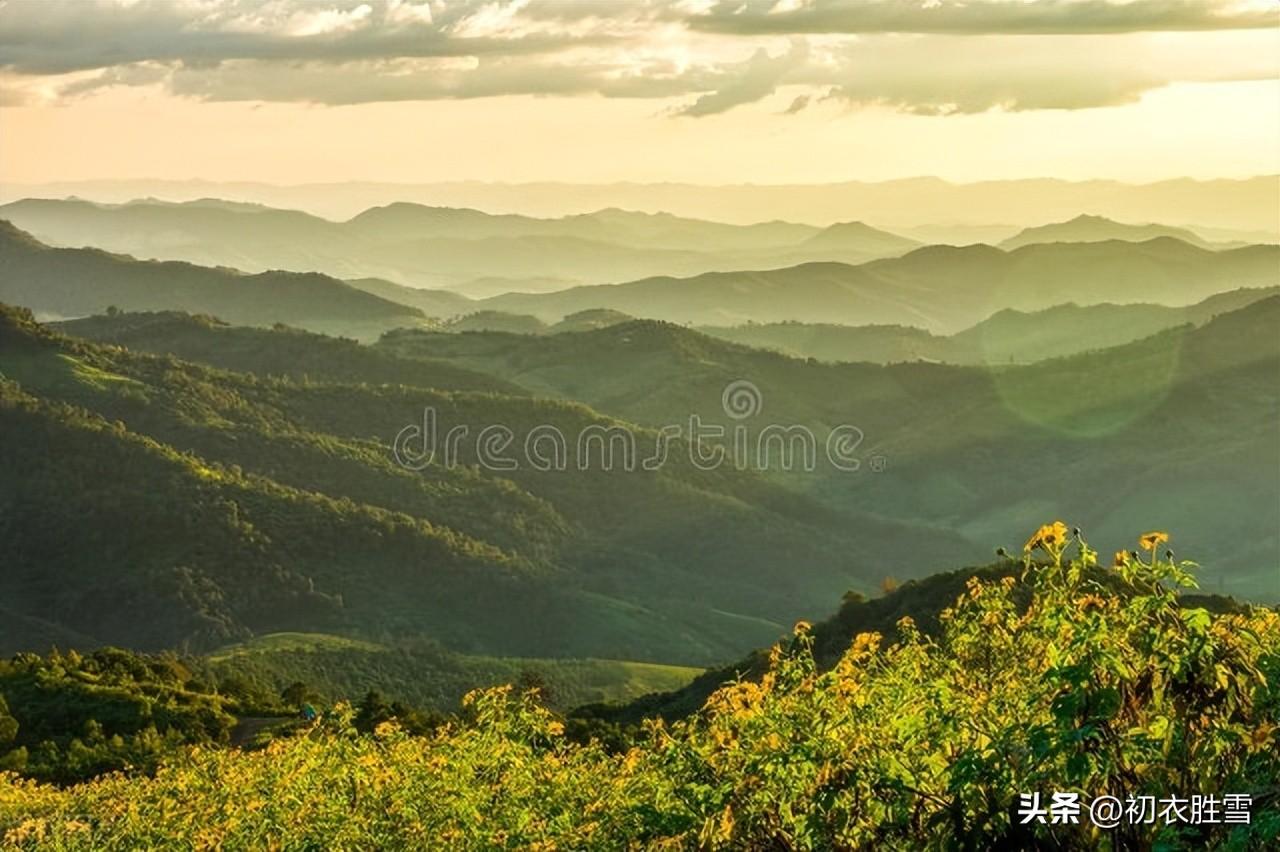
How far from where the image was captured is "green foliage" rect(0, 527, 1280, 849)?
42.0ft

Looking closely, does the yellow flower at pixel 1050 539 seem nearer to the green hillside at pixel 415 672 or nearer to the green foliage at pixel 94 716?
the green foliage at pixel 94 716

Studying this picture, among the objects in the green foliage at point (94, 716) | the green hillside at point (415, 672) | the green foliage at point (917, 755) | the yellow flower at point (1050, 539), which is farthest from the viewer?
the green hillside at point (415, 672)

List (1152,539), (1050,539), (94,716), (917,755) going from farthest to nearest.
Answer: (94,716)
(917,755)
(1050,539)
(1152,539)

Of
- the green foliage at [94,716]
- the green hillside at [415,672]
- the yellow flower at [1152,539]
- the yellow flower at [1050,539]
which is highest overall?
Answer: the yellow flower at [1152,539]

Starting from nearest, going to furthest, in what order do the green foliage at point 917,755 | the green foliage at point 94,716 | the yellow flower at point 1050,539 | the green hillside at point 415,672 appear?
the green foliage at point 917,755
the yellow flower at point 1050,539
the green foliage at point 94,716
the green hillside at point 415,672

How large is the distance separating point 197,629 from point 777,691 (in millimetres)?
183085

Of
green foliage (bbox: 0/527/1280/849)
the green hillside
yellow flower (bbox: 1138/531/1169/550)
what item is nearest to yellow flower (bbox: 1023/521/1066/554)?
green foliage (bbox: 0/527/1280/849)

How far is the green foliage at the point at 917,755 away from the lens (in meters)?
12.8

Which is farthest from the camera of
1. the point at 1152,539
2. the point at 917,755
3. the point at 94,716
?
the point at 94,716

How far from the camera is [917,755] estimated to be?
50.5 ft

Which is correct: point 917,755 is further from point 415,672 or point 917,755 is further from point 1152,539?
point 415,672

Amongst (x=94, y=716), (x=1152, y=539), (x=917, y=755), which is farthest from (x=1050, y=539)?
(x=94, y=716)

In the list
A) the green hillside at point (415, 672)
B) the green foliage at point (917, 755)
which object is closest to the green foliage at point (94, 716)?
the green hillside at point (415, 672)

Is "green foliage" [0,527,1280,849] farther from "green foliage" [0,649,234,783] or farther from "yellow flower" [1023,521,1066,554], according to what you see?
"green foliage" [0,649,234,783]
